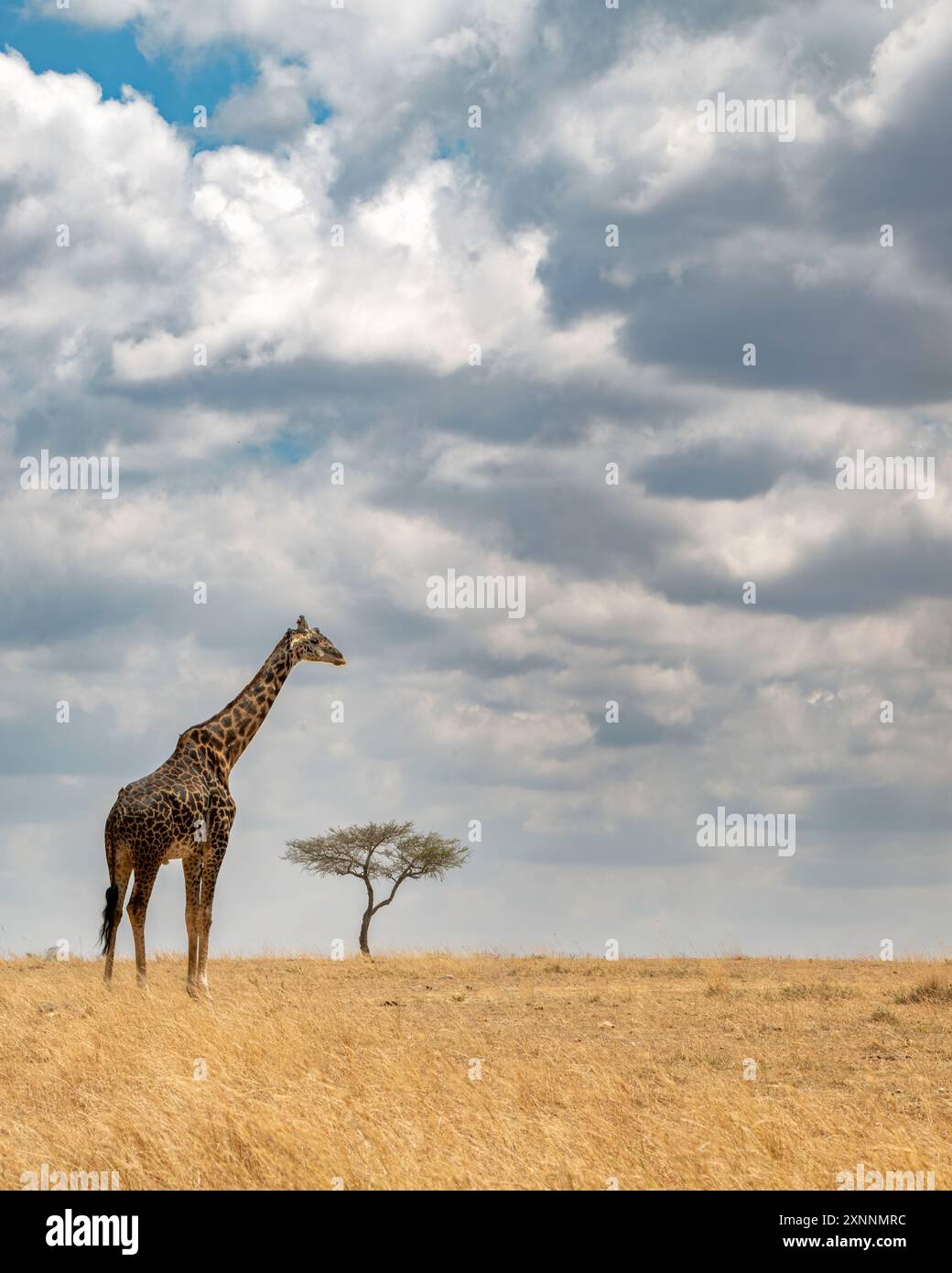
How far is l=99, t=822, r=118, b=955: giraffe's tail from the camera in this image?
22.8 meters

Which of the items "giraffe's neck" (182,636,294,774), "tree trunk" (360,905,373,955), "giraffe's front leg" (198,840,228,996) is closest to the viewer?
"giraffe's front leg" (198,840,228,996)

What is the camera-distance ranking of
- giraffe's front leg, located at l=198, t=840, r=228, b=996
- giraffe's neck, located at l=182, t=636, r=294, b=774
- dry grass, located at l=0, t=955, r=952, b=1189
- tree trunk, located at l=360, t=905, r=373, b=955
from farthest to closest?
1. tree trunk, located at l=360, t=905, r=373, b=955
2. giraffe's neck, located at l=182, t=636, r=294, b=774
3. giraffe's front leg, located at l=198, t=840, r=228, b=996
4. dry grass, located at l=0, t=955, r=952, b=1189

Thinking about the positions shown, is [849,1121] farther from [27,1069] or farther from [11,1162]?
[27,1069]

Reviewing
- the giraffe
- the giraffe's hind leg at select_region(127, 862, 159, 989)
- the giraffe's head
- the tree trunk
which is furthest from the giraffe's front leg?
the tree trunk

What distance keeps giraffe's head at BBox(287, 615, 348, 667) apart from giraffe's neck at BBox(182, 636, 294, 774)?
16 centimetres

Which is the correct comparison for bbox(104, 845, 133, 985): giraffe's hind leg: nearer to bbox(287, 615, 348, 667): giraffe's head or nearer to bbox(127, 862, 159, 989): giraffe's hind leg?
bbox(127, 862, 159, 989): giraffe's hind leg

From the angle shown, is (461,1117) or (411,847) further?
(411,847)

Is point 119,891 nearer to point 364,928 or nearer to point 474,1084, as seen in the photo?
point 474,1084

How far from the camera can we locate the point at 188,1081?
13.3 metres

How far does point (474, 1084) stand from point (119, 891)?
35.0ft

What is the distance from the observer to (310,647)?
2603 centimetres

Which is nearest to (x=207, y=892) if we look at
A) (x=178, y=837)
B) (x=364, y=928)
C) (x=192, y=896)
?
(x=192, y=896)
